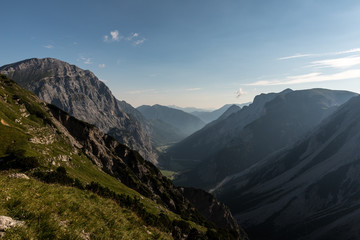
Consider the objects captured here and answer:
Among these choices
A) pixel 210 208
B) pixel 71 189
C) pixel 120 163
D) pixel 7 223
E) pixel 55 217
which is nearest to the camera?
pixel 7 223

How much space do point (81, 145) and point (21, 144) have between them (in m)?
49.3

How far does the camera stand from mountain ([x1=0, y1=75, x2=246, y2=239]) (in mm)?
12562

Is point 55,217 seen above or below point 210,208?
above

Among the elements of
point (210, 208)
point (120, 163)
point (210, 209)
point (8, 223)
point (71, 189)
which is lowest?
point (210, 209)

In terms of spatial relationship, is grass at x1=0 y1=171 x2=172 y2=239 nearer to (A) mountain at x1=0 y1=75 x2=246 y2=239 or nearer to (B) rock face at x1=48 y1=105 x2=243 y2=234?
(A) mountain at x1=0 y1=75 x2=246 y2=239

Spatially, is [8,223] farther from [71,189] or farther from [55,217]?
[71,189]

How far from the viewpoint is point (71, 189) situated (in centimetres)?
2242

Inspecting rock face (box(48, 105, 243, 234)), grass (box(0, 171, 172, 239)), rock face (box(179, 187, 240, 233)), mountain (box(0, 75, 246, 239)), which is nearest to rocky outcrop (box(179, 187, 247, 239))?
rock face (box(179, 187, 240, 233))

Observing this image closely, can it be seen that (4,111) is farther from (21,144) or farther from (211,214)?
(211,214)

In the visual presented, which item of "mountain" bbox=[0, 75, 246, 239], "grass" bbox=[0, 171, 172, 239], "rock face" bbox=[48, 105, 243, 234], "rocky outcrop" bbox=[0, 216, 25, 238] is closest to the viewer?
"rocky outcrop" bbox=[0, 216, 25, 238]

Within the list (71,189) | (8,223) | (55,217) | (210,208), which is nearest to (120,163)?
(210,208)

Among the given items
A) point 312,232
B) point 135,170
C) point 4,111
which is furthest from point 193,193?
point 4,111

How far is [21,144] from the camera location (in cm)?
4803

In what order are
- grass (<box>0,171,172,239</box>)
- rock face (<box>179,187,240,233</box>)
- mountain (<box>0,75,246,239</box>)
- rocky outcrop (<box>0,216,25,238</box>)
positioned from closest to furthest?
rocky outcrop (<box>0,216,25,238</box>)
grass (<box>0,171,172,239</box>)
mountain (<box>0,75,246,239</box>)
rock face (<box>179,187,240,233</box>)
